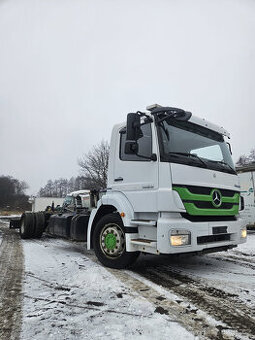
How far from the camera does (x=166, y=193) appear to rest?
3617mm

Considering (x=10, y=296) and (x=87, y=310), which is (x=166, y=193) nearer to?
(x=87, y=310)

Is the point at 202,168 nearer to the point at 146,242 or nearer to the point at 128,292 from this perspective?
the point at 146,242

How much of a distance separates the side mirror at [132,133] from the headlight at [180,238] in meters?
1.40

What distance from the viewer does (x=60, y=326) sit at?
89.2 inches

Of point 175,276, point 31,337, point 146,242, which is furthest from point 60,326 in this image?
point 175,276

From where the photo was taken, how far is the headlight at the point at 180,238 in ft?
11.3

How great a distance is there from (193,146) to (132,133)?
1150mm

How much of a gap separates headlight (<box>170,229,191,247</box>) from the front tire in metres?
0.97

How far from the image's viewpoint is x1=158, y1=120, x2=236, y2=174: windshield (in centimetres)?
388

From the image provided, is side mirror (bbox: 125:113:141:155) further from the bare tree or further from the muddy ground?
the bare tree

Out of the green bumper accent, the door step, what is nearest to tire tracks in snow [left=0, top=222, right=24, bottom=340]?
the door step

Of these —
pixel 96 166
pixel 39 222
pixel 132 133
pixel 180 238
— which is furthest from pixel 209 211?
pixel 96 166

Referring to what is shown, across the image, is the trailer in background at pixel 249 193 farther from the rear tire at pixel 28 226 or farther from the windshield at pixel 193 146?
the rear tire at pixel 28 226

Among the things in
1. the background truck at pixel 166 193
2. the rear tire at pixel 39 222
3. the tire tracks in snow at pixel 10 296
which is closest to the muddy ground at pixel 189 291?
Answer: the tire tracks in snow at pixel 10 296
